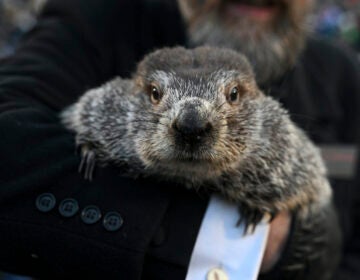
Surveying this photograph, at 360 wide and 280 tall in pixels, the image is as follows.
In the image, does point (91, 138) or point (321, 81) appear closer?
point (91, 138)

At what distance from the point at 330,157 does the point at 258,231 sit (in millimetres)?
1496

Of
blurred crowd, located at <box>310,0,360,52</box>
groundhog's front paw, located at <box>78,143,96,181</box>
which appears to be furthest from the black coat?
blurred crowd, located at <box>310,0,360,52</box>

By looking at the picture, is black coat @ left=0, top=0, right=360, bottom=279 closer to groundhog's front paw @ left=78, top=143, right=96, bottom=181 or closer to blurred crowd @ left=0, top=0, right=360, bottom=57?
groundhog's front paw @ left=78, top=143, right=96, bottom=181

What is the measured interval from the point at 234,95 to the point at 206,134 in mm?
528

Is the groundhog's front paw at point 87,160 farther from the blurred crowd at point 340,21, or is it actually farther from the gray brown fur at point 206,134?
the blurred crowd at point 340,21

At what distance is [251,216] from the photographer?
7.74 ft

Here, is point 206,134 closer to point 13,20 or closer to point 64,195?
point 64,195

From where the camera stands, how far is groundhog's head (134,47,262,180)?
1.97 m

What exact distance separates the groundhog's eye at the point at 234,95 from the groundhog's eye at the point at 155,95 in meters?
0.37

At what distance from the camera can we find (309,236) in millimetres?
2611

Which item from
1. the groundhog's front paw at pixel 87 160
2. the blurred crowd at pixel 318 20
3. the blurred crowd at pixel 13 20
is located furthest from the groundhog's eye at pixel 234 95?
the blurred crowd at pixel 13 20

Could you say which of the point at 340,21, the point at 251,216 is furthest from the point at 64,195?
the point at 340,21

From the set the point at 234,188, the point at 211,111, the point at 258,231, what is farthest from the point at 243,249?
the point at 211,111

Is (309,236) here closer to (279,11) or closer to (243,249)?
(243,249)
